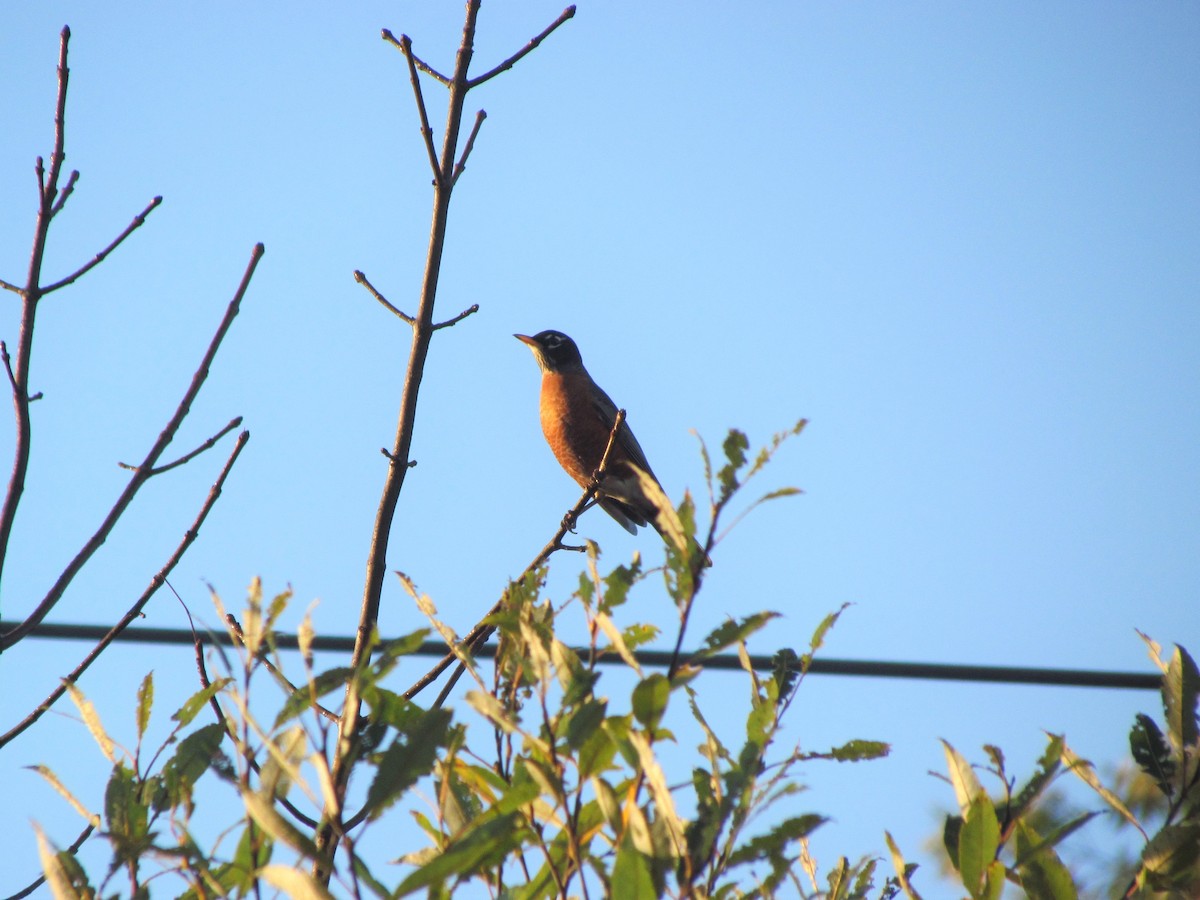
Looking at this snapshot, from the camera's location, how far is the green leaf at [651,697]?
1.22m

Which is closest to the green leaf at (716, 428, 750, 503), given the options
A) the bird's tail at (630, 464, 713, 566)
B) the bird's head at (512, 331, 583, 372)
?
the bird's tail at (630, 464, 713, 566)

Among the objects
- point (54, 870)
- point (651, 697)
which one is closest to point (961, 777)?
point (651, 697)

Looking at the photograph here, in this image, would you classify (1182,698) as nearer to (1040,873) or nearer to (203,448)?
(1040,873)

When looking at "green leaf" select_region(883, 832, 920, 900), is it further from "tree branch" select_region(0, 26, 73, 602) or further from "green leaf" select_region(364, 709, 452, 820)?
"tree branch" select_region(0, 26, 73, 602)

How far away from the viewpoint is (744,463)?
126cm

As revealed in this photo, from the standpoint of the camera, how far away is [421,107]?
253 cm

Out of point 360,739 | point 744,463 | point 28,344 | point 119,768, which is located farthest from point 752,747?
point 28,344

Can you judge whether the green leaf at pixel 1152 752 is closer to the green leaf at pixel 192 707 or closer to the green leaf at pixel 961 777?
the green leaf at pixel 961 777

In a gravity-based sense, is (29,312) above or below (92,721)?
above

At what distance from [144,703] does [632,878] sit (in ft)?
2.34

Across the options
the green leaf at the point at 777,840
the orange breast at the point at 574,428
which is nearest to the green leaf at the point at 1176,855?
the green leaf at the point at 777,840

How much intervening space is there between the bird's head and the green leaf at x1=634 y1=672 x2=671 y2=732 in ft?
23.4

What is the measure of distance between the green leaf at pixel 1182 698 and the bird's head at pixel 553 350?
22.6 feet

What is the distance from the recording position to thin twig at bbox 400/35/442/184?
2.45 metres
